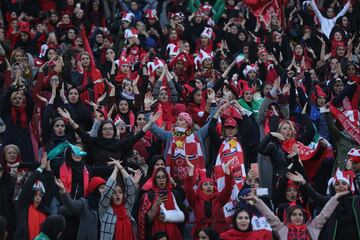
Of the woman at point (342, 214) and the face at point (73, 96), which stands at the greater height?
the face at point (73, 96)

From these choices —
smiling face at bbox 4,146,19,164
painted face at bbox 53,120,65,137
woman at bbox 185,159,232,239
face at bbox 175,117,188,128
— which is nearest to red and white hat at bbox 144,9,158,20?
face at bbox 175,117,188,128

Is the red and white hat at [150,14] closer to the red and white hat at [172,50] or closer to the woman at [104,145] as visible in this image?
the red and white hat at [172,50]

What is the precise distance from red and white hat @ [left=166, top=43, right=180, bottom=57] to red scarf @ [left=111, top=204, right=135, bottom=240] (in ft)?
25.1

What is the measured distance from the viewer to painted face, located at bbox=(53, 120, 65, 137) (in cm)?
1180

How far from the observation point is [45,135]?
12391 millimetres

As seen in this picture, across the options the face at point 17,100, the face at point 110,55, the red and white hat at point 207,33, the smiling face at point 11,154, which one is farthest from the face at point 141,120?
the red and white hat at point 207,33

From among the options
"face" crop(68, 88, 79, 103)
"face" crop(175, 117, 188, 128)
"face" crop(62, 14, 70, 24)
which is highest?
"face" crop(62, 14, 70, 24)

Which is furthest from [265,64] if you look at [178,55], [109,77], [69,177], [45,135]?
[69,177]

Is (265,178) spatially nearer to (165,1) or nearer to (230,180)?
(230,180)

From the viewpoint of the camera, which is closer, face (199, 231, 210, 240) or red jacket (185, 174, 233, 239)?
face (199, 231, 210, 240)

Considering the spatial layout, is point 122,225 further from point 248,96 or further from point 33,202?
point 248,96

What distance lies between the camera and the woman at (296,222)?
995 centimetres

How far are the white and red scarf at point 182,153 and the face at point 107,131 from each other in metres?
0.96

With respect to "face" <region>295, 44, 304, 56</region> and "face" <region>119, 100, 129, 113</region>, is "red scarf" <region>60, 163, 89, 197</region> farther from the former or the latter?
"face" <region>295, 44, 304, 56</region>
